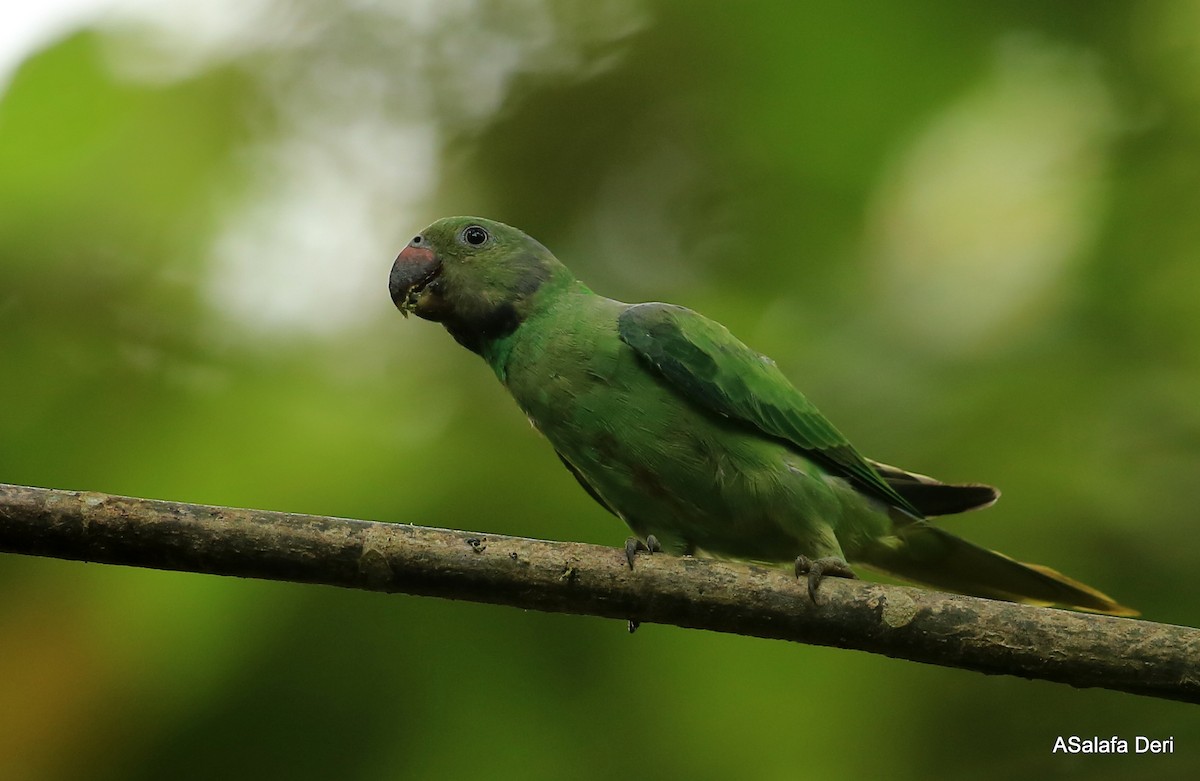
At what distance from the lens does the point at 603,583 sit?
10.5ft

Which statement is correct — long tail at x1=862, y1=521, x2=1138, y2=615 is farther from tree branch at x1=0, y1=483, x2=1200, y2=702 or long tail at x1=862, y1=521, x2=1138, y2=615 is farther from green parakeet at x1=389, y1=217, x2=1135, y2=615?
tree branch at x1=0, y1=483, x2=1200, y2=702

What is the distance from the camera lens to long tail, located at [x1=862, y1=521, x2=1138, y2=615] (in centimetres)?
425

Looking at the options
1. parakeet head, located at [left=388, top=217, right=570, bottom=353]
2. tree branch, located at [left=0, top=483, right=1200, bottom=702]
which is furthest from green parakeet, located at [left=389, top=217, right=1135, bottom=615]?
tree branch, located at [left=0, top=483, right=1200, bottom=702]

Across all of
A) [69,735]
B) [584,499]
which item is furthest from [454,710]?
[69,735]

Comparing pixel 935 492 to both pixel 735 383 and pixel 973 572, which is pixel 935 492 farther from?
pixel 735 383

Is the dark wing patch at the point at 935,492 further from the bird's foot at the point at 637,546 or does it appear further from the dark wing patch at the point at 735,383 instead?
the bird's foot at the point at 637,546

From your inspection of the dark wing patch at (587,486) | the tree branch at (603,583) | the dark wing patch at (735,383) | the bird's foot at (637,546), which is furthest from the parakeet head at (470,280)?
the tree branch at (603,583)

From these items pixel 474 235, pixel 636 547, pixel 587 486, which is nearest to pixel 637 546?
pixel 636 547

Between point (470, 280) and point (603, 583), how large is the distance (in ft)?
6.01

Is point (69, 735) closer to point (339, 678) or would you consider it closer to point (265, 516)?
point (339, 678)

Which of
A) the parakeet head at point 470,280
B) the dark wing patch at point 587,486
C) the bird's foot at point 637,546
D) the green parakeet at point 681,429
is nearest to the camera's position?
the bird's foot at point 637,546

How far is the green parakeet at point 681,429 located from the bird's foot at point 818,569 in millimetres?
17

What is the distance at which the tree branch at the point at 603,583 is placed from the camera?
3.00 meters

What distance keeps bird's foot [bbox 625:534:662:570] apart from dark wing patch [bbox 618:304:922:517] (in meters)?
0.57
